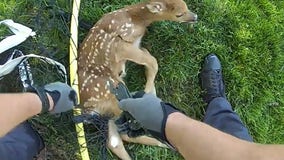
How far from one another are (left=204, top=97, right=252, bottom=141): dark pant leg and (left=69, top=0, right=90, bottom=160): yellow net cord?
0.68 m

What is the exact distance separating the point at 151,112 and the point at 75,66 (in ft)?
2.17

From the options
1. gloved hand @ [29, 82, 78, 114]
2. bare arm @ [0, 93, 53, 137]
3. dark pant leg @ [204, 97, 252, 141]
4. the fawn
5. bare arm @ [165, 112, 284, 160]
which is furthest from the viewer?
the fawn

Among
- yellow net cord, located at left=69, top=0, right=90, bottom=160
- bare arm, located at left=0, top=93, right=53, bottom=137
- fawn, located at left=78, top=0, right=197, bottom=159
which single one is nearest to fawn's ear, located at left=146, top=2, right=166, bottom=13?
fawn, located at left=78, top=0, right=197, bottom=159

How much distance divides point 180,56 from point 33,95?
3.44 ft

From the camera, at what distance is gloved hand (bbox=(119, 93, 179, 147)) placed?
8.00 feet

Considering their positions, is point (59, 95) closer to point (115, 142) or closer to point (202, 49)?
point (115, 142)

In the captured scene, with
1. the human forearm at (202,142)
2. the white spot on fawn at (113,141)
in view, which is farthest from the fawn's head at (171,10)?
the human forearm at (202,142)

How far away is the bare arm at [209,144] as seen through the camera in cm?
204

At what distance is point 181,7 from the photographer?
3.11 meters

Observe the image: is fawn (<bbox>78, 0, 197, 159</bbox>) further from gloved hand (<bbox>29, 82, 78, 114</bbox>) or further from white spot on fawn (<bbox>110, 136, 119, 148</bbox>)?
gloved hand (<bbox>29, 82, 78, 114</bbox>)

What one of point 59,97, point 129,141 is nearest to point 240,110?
point 129,141

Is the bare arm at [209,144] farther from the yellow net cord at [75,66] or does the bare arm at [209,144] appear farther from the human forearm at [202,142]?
the yellow net cord at [75,66]

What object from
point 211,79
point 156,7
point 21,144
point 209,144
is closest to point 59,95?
point 21,144

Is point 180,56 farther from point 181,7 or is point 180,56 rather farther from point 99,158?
point 99,158
